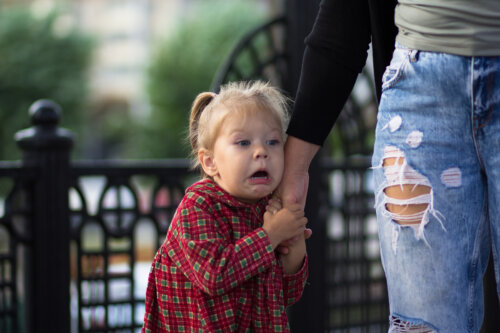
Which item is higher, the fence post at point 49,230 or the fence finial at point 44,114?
the fence finial at point 44,114

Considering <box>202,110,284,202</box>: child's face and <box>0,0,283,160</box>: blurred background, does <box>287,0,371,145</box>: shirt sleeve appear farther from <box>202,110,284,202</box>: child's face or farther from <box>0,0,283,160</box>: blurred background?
<box>0,0,283,160</box>: blurred background

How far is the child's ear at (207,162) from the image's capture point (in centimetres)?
195

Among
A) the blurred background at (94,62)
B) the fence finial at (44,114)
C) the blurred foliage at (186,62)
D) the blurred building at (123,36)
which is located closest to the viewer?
the fence finial at (44,114)

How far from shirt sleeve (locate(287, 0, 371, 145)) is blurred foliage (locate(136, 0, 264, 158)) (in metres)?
26.6

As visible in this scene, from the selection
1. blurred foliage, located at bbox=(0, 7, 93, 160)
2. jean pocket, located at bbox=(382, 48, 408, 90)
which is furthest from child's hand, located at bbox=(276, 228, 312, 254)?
blurred foliage, located at bbox=(0, 7, 93, 160)

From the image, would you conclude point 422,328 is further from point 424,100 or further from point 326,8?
point 326,8

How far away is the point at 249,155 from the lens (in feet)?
6.12

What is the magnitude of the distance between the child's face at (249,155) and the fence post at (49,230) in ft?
6.71

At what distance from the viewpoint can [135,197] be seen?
13.2 ft

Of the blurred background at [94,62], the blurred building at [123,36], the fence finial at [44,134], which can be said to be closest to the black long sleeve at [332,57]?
the fence finial at [44,134]

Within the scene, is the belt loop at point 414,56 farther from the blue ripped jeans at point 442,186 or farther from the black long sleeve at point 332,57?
the black long sleeve at point 332,57

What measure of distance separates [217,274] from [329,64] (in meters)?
0.62

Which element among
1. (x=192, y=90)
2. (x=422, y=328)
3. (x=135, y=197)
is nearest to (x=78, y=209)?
(x=135, y=197)

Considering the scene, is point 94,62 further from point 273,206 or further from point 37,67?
point 273,206
